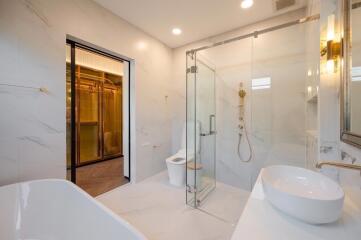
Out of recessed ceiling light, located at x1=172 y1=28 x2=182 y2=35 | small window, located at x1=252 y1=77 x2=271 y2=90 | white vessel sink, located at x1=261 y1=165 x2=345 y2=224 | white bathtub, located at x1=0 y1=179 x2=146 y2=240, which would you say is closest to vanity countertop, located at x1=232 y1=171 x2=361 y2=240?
white vessel sink, located at x1=261 y1=165 x2=345 y2=224

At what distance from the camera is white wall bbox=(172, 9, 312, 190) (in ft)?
7.30

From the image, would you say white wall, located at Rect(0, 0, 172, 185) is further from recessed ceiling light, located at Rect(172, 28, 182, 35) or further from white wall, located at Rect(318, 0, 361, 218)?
white wall, located at Rect(318, 0, 361, 218)

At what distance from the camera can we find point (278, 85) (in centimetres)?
235

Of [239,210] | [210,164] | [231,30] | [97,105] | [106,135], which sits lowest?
[239,210]

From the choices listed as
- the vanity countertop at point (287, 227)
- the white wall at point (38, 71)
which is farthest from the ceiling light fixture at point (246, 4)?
the vanity countertop at point (287, 227)

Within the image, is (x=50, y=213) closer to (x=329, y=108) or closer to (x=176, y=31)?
(x=329, y=108)

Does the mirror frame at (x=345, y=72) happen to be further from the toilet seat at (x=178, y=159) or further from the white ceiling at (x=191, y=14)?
the toilet seat at (x=178, y=159)

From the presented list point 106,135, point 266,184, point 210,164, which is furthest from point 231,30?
point 106,135

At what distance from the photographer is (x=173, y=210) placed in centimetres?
207

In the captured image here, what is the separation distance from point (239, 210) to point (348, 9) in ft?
7.11

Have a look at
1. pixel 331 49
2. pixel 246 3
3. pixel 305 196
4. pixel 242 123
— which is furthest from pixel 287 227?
pixel 246 3

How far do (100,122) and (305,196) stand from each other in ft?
13.7

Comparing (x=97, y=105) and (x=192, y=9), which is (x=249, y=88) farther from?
(x=97, y=105)

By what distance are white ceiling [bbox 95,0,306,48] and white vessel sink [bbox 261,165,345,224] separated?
220 cm
